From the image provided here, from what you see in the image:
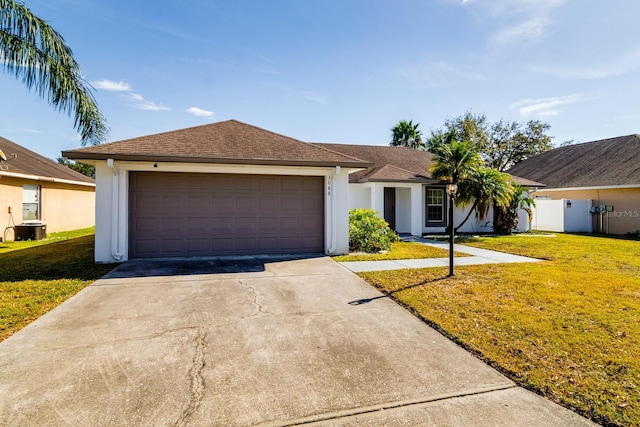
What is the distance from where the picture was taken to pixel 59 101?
834 cm

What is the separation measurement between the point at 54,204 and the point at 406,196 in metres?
17.2

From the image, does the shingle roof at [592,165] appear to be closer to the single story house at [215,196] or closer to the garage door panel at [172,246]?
the single story house at [215,196]

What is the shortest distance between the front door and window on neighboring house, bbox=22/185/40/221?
52.3 feet

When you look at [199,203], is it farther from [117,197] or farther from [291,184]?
[291,184]

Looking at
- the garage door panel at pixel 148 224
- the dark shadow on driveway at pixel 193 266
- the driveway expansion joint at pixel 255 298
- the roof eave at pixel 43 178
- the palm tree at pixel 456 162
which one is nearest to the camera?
the driveway expansion joint at pixel 255 298

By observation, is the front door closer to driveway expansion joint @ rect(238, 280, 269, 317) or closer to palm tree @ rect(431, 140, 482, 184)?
palm tree @ rect(431, 140, 482, 184)

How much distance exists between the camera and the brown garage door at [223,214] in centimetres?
885

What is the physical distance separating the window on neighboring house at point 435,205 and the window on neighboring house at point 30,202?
18063mm

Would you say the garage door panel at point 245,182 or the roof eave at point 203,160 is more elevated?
the roof eave at point 203,160

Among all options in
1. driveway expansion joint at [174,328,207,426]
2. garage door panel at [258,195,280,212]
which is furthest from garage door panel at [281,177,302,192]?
driveway expansion joint at [174,328,207,426]

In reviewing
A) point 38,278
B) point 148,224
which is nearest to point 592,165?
point 148,224

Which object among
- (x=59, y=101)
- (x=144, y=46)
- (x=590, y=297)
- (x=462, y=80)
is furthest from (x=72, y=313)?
(x=462, y=80)

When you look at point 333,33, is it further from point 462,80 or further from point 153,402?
point 153,402

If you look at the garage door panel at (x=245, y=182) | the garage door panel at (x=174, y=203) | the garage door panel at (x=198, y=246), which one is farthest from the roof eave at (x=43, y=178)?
the garage door panel at (x=245, y=182)
